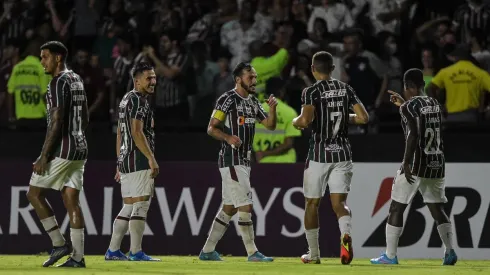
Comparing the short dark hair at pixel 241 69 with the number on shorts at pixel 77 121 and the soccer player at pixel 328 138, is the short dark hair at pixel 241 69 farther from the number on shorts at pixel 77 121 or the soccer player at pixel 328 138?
the number on shorts at pixel 77 121

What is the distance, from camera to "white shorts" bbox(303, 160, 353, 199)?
45.5 ft

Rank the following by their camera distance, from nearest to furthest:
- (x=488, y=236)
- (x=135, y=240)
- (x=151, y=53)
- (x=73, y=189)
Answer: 1. (x=73, y=189)
2. (x=135, y=240)
3. (x=488, y=236)
4. (x=151, y=53)

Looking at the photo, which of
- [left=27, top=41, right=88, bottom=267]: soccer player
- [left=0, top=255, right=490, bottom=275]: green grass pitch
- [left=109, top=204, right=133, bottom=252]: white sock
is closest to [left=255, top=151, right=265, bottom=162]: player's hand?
[left=0, top=255, right=490, bottom=275]: green grass pitch

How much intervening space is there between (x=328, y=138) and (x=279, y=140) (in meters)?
3.50

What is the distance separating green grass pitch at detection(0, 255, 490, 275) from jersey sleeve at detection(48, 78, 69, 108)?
1.62m

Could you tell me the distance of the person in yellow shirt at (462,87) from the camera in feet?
60.5

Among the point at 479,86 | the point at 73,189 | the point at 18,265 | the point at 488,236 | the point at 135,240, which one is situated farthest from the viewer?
the point at 479,86

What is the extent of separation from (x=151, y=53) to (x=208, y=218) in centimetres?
422

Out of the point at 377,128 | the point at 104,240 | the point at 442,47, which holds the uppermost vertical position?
the point at 442,47

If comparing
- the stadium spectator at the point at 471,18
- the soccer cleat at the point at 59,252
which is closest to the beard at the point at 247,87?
the soccer cleat at the point at 59,252

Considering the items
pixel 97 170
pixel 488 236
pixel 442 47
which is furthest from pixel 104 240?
pixel 442 47

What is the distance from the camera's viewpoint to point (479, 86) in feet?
60.7

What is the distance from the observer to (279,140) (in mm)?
17375

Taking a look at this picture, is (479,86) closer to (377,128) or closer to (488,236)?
(377,128)
